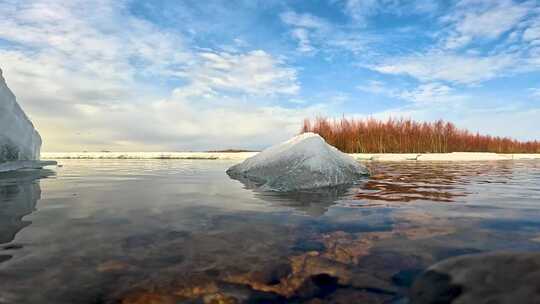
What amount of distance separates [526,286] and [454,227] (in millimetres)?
1521

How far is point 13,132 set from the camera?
852cm

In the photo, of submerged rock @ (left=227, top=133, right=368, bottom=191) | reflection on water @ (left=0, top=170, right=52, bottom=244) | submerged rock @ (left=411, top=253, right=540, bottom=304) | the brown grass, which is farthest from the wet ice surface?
the brown grass

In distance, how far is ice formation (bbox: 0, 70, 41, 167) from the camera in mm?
8180

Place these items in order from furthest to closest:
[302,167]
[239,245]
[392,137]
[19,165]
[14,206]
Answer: [392,137]
[19,165]
[302,167]
[14,206]
[239,245]

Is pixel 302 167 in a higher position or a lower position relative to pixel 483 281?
higher

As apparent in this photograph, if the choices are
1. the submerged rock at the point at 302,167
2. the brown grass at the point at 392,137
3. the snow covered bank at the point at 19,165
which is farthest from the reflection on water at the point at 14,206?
the brown grass at the point at 392,137

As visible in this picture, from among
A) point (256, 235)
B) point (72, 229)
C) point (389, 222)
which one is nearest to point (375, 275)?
point (256, 235)

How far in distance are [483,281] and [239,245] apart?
53.9 inches

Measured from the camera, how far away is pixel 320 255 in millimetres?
2039

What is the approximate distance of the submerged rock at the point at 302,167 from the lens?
5.50m

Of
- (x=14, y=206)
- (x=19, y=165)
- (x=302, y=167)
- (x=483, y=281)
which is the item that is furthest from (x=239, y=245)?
(x=19, y=165)

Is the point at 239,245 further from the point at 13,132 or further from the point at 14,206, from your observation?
the point at 13,132

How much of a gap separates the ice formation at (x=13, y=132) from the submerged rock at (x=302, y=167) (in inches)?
228

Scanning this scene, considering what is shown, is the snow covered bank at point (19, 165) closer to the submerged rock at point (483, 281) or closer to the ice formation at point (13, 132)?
the ice formation at point (13, 132)
